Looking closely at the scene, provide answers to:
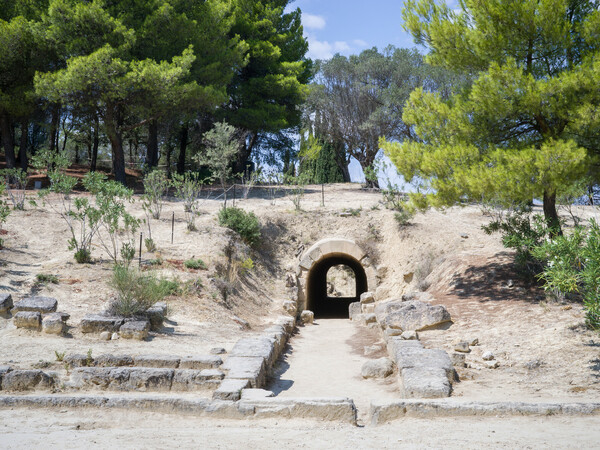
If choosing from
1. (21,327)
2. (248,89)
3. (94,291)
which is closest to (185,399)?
(21,327)

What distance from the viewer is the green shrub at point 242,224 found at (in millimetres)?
15133

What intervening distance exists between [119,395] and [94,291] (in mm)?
5220

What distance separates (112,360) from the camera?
6.38m

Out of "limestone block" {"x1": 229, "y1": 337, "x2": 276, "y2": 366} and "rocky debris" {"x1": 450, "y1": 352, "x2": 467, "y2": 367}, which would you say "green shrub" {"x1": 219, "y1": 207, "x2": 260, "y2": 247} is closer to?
"limestone block" {"x1": 229, "y1": 337, "x2": 276, "y2": 366}

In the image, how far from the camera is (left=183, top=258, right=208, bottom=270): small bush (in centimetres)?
1191

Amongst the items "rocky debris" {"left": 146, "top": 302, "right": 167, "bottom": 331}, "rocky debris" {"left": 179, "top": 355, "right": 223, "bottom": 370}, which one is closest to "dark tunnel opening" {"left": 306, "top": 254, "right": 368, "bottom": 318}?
"rocky debris" {"left": 146, "top": 302, "right": 167, "bottom": 331}

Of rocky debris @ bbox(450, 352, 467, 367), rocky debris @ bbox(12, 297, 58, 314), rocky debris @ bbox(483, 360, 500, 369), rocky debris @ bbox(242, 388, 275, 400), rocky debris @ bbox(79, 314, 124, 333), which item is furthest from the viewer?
rocky debris @ bbox(12, 297, 58, 314)

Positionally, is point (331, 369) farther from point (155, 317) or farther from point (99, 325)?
point (99, 325)

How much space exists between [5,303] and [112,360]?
3165 mm

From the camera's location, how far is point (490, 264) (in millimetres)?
11312

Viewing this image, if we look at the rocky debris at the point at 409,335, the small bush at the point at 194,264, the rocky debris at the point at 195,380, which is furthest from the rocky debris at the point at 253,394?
the small bush at the point at 194,264

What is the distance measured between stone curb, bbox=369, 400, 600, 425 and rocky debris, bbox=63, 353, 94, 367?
3716 mm

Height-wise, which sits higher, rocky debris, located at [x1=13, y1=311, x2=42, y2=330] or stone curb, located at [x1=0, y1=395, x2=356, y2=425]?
rocky debris, located at [x1=13, y1=311, x2=42, y2=330]

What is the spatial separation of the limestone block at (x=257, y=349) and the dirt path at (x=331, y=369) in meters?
0.36
